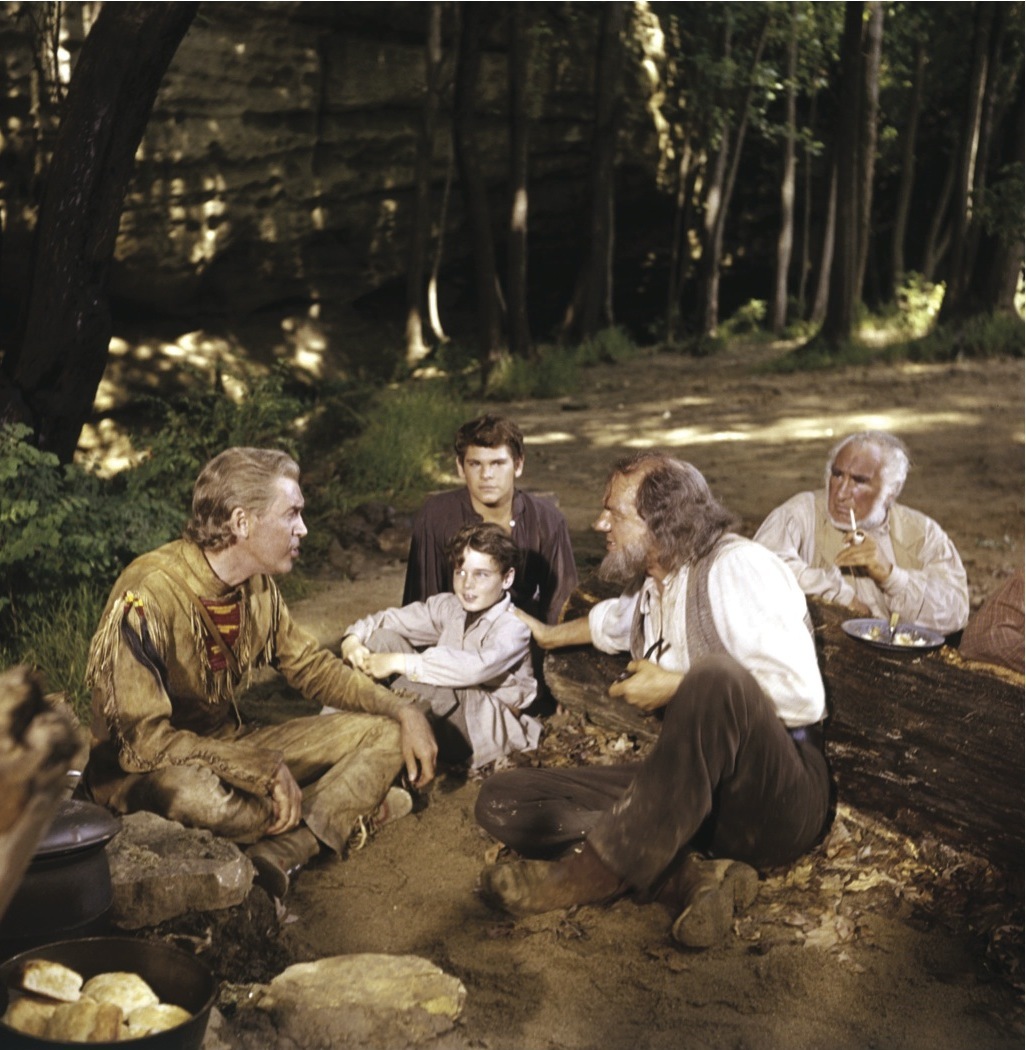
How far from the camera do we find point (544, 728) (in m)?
5.80

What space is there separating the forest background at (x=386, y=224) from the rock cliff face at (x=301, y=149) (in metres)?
0.05

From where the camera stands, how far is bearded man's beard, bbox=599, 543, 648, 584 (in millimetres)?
4320

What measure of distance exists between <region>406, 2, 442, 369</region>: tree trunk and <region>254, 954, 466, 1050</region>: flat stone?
12.5 metres

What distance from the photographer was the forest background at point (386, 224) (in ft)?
22.9

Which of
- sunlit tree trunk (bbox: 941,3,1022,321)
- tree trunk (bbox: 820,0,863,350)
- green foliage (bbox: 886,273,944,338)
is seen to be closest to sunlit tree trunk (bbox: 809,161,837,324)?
green foliage (bbox: 886,273,944,338)

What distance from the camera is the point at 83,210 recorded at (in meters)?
6.97

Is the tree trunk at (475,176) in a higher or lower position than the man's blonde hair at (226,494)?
higher

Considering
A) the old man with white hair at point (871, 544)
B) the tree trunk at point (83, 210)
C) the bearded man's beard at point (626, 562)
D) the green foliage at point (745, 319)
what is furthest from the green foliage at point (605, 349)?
the bearded man's beard at point (626, 562)

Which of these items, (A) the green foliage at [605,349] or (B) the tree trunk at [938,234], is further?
(B) the tree trunk at [938,234]

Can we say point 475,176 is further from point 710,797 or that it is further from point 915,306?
point 710,797

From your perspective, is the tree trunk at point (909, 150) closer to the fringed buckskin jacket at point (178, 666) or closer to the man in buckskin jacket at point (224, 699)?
the man in buckskin jacket at point (224, 699)

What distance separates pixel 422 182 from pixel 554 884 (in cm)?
1271

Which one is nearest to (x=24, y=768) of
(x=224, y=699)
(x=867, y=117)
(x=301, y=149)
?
(x=224, y=699)

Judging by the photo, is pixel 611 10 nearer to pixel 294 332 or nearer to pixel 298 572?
pixel 294 332
